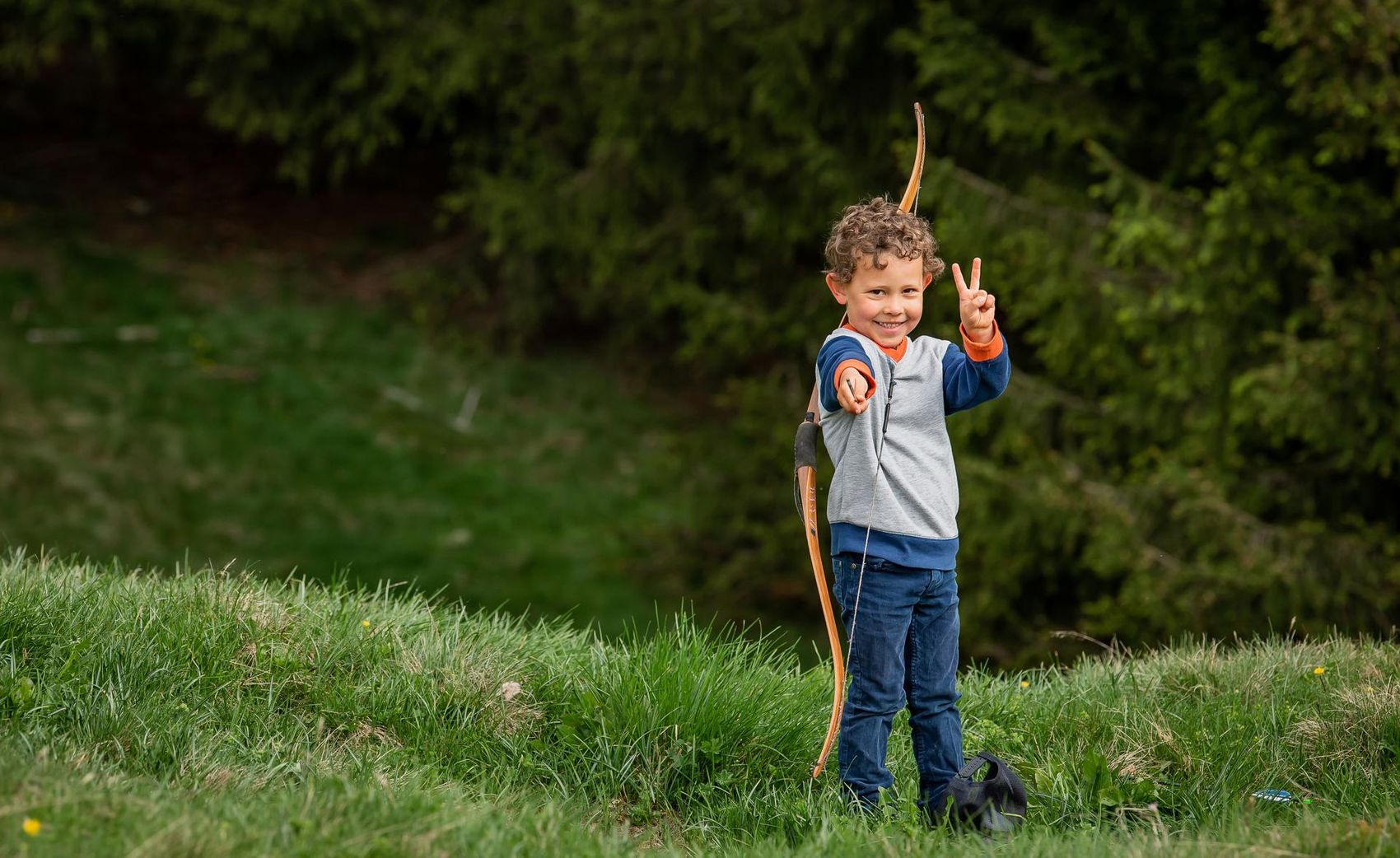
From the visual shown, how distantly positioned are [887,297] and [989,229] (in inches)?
209

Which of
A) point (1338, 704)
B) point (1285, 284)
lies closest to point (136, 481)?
point (1285, 284)

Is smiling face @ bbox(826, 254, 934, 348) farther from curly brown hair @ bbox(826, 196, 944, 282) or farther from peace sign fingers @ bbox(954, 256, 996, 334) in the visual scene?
peace sign fingers @ bbox(954, 256, 996, 334)

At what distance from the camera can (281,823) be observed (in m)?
2.83

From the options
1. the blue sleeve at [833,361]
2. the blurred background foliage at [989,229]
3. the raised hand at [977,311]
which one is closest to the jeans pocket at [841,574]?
the blue sleeve at [833,361]

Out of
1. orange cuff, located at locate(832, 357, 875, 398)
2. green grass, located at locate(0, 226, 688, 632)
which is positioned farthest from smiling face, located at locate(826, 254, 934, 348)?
green grass, located at locate(0, 226, 688, 632)

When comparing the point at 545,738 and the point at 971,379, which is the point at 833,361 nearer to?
the point at 971,379

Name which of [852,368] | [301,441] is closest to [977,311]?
[852,368]

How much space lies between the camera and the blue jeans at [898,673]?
3400 mm

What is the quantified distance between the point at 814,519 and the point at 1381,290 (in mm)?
4757

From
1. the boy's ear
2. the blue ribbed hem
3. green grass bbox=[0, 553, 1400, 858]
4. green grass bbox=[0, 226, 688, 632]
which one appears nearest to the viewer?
green grass bbox=[0, 553, 1400, 858]

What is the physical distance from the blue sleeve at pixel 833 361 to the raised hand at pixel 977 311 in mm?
281

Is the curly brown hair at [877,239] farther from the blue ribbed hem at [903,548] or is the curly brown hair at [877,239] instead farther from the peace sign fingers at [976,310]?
the blue ribbed hem at [903,548]

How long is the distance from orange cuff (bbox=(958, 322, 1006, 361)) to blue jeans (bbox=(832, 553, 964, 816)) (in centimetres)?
59

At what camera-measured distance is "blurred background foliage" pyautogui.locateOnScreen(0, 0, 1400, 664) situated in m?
7.25
